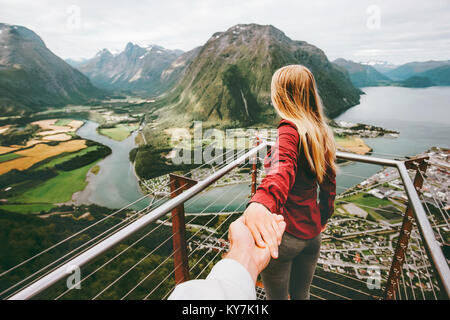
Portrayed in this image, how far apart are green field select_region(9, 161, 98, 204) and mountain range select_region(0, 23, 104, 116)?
53590 millimetres

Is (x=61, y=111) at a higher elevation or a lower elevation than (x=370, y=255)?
higher

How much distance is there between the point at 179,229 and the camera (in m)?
1.54

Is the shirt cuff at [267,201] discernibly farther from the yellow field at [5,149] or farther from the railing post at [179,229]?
the yellow field at [5,149]

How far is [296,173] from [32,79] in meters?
133

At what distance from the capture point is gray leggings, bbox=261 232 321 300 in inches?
49.2

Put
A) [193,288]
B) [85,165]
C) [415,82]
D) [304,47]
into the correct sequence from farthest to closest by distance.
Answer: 1. [415,82]
2. [304,47]
3. [85,165]
4. [193,288]

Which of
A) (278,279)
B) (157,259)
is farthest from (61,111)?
A: (278,279)

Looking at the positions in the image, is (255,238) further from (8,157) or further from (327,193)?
(8,157)

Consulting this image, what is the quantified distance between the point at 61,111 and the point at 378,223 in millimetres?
113821

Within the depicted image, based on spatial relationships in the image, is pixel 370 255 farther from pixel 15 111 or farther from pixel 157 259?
pixel 15 111

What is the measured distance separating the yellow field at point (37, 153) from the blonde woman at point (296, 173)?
2745 inches

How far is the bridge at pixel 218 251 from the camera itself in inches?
34.0

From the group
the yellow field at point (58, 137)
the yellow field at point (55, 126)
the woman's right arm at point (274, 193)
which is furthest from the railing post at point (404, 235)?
the yellow field at point (55, 126)

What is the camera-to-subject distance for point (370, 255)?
27.1 meters
